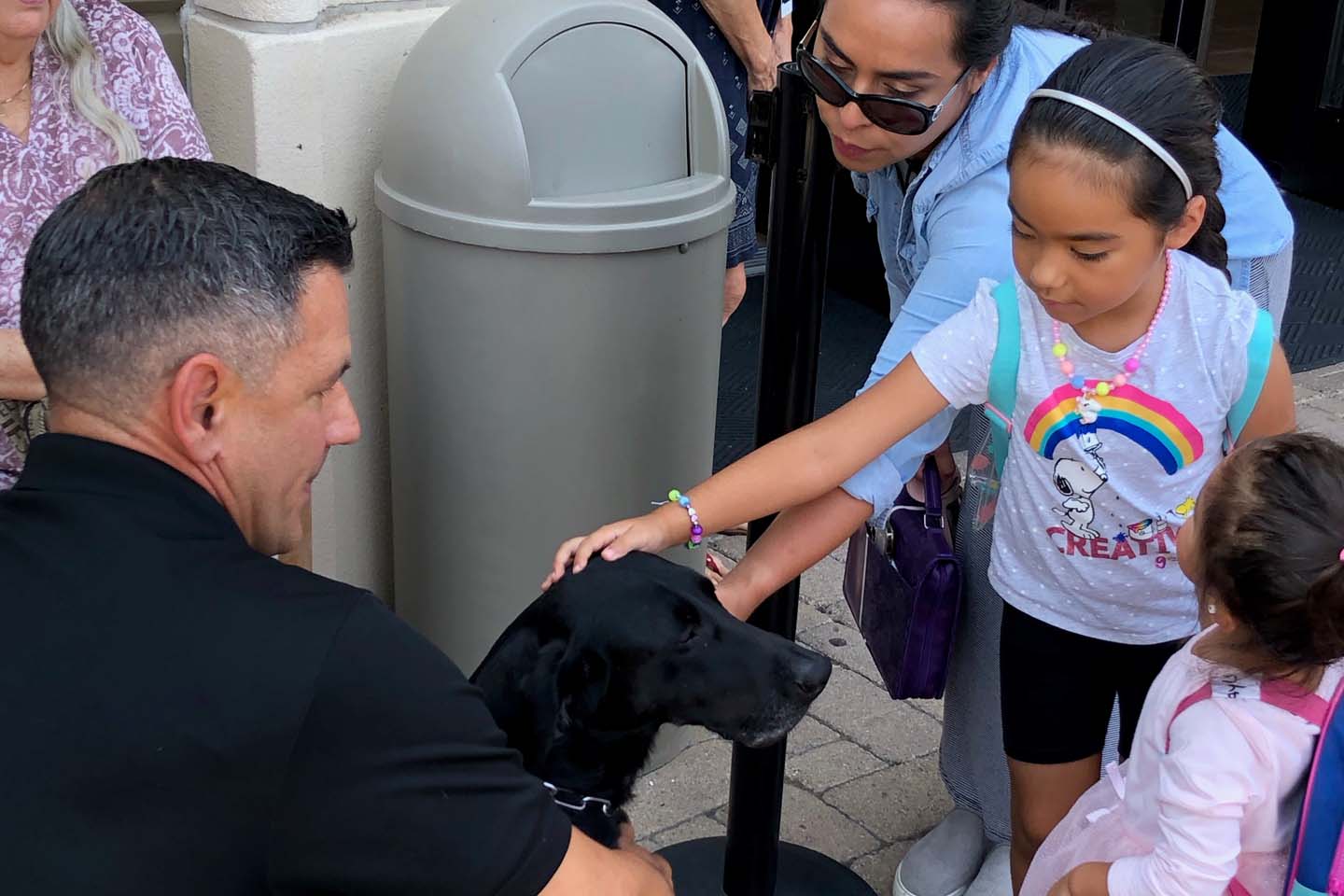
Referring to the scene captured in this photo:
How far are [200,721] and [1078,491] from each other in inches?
55.0

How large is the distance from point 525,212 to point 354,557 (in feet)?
3.80

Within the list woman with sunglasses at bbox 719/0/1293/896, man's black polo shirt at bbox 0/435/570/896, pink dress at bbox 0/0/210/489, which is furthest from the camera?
pink dress at bbox 0/0/210/489

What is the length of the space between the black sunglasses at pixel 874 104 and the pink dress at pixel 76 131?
1.25 meters

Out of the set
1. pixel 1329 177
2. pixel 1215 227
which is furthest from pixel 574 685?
pixel 1329 177

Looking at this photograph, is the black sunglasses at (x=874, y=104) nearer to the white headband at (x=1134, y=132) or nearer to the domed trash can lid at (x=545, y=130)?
the white headband at (x=1134, y=132)

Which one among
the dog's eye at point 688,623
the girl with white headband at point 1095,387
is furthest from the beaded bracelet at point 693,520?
the dog's eye at point 688,623

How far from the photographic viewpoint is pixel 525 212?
2.81m

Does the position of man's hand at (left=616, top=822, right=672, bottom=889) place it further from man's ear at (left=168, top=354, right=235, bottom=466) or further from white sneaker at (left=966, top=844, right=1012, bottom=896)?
white sneaker at (left=966, top=844, right=1012, bottom=896)

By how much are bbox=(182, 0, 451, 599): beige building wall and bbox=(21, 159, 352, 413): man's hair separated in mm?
1540

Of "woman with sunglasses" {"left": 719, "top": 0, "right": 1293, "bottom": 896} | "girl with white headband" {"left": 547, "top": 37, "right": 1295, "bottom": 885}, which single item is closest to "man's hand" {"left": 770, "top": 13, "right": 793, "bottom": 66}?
"woman with sunglasses" {"left": 719, "top": 0, "right": 1293, "bottom": 896}

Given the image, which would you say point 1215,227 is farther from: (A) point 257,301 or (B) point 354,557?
(B) point 354,557

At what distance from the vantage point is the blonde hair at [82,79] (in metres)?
2.74

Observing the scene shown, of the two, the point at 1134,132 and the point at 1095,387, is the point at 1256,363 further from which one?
the point at 1134,132

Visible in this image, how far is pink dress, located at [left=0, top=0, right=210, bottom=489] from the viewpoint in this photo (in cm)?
261
